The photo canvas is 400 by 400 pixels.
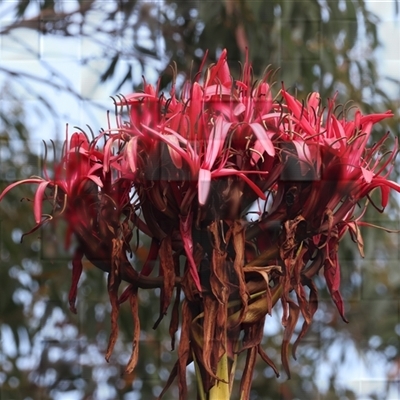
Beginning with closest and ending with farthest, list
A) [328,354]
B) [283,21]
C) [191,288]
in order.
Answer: [191,288]
[328,354]
[283,21]

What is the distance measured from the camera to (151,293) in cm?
64

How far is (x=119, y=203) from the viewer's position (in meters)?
0.44

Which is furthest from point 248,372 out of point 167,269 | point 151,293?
point 151,293

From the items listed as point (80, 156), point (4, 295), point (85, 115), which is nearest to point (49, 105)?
point (85, 115)

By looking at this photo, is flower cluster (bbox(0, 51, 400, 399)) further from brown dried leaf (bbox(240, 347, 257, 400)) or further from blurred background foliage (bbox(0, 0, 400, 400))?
blurred background foliage (bbox(0, 0, 400, 400))

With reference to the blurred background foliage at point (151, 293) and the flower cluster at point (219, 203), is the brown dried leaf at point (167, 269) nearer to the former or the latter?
the flower cluster at point (219, 203)

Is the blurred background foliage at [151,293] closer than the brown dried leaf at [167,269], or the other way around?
the brown dried leaf at [167,269]

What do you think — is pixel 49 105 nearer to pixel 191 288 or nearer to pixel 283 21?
pixel 283 21

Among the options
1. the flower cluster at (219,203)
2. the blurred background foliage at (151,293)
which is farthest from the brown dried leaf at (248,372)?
the blurred background foliage at (151,293)

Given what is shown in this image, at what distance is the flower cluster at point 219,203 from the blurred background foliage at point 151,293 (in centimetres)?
20

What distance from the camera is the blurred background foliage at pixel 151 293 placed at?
71 cm

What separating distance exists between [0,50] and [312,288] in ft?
1.53

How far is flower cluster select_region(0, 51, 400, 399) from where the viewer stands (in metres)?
0.42

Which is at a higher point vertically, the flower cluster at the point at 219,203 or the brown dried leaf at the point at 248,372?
the flower cluster at the point at 219,203
